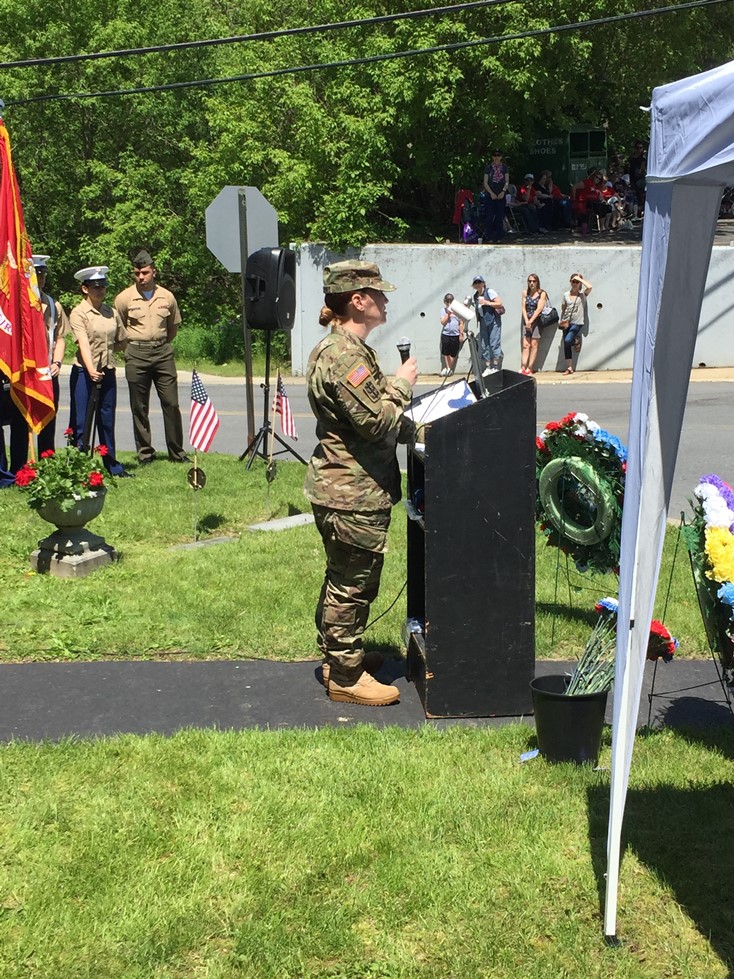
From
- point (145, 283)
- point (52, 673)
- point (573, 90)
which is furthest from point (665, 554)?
point (573, 90)

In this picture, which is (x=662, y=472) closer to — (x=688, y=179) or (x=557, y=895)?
(x=688, y=179)

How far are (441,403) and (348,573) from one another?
0.93 metres

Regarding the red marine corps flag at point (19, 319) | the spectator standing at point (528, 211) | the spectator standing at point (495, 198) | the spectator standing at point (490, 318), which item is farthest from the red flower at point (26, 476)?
the spectator standing at point (528, 211)

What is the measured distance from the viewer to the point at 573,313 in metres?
24.0

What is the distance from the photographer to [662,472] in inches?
142

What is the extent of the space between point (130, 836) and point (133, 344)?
895cm

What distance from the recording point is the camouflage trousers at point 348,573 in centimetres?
548

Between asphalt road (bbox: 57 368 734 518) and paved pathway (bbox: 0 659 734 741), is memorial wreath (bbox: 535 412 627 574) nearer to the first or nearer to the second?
paved pathway (bbox: 0 659 734 741)

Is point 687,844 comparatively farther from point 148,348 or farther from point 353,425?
point 148,348

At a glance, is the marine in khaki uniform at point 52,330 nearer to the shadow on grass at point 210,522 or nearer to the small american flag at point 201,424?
the small american flag at point 201,424

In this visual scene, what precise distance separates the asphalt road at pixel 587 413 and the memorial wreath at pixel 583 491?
15.0 feet

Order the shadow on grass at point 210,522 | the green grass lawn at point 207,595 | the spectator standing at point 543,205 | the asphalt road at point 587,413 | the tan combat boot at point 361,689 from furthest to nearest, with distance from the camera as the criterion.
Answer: the spectator standing at point 543,205 → the asphalt road at point 587,413 → the shadow on grass at point 210,522 → the green grass lawn at point 207,595 → the tan combat boot at point 361,689

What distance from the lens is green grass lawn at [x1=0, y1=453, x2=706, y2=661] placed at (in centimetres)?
685

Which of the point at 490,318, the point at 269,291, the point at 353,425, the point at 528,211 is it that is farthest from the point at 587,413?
the point at 353,425
